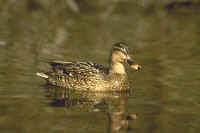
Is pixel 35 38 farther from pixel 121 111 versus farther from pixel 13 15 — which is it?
pixel 121 111

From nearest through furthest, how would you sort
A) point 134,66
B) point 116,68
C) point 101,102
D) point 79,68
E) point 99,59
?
point 101,102 → point 134,66 → point 79,68 → point 116,68 → point 99,59

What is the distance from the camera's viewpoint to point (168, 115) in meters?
7.81

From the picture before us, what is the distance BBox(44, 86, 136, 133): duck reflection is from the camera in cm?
738

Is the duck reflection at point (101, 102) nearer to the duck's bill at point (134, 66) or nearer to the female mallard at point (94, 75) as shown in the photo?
the female mallard at point (94, 75)

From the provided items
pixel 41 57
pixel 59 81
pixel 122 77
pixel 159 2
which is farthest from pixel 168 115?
pixel 159 2

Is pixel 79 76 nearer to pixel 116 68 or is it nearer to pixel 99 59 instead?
pixel 116 68

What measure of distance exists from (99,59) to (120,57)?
107 inches

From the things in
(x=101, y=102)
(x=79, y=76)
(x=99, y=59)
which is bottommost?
(x=101, y=102)

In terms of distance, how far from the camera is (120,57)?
937cm

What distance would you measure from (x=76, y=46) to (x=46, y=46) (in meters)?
0.91

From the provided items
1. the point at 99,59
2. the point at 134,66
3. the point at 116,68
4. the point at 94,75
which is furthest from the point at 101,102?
the point at 99,59

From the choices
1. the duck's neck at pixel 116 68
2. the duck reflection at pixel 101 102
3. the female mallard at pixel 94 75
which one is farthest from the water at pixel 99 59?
the duck's neck at pixel 116 68

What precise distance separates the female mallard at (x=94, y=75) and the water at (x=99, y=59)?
10.6 inches

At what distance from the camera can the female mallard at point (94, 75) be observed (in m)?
9.12
